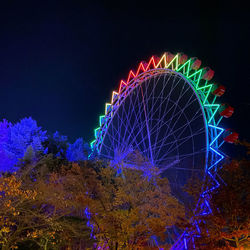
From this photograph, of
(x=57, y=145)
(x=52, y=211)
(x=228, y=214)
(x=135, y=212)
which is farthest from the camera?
(x=57, y=145)

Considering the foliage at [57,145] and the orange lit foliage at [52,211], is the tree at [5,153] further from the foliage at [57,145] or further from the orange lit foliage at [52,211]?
the orange lit foliage at [52,211]

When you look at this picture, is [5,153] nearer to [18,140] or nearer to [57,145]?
[18,140]

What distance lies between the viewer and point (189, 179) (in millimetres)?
11633

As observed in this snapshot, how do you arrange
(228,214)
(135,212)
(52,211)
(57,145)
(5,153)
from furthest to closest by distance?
1. (57,145)
2. (5,153)
3. (52,211)
4. (228,214)
5. (135,212)

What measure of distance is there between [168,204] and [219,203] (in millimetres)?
1984

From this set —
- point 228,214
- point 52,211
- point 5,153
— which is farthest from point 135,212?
point 5,153

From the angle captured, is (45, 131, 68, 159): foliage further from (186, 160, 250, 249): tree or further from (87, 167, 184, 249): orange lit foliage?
(186, 160, 250, 249): tree

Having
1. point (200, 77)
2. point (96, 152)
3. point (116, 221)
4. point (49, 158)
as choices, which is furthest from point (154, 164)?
point (96, 152)

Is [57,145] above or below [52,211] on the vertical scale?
above

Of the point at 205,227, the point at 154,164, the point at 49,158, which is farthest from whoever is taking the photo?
the point at 49,158

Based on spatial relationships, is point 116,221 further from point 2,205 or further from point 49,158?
point 49,158

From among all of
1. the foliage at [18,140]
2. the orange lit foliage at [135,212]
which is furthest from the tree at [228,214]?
the foliage at [18,140]

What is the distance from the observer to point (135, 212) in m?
9.18

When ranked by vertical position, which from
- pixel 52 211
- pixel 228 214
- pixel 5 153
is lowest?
pixel 228 214
